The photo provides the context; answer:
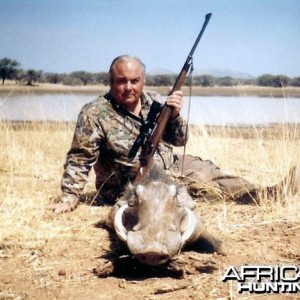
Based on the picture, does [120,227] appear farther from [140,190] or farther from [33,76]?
[33,76]

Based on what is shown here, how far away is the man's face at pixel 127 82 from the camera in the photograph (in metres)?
5.13

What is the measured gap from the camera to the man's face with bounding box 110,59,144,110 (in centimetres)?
513

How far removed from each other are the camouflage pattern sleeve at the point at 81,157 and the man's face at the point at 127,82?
38 centimetres

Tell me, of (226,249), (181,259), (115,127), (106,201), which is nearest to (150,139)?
(115,127)

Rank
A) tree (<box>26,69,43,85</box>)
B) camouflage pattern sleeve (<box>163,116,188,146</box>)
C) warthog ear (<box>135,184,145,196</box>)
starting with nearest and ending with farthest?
warthog ear (<box>135,184,145,196</box>) → camouflage pattern sleeve (<box>163,116,188,146</box>) → tree (<box>26,69,43,85</box>)

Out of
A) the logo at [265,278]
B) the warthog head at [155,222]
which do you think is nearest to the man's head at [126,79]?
the warthog head at [155,222]

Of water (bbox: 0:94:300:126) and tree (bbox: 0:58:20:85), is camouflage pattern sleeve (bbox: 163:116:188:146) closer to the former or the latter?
water (bbox: 0:94:300:126)

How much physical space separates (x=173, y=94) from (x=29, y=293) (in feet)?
8.34

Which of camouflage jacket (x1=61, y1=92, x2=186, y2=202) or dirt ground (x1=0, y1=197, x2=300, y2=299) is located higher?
camouflage jacket (x1=61, y1=92, x2=186, y2=202)

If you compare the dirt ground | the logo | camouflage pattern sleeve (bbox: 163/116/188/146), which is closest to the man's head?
camouflage pattern sleeve (bbox: 163/116/188/146)

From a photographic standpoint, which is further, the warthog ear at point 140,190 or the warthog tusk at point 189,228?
the warthog ear at point 140,190

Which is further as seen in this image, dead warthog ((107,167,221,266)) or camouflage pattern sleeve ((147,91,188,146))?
camouflage pattern sleeve ((147,91,188,146))

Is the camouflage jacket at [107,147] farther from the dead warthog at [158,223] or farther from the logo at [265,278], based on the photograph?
the logo at [265,278]

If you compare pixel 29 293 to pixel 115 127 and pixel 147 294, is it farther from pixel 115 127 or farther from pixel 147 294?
pixel 115 127
